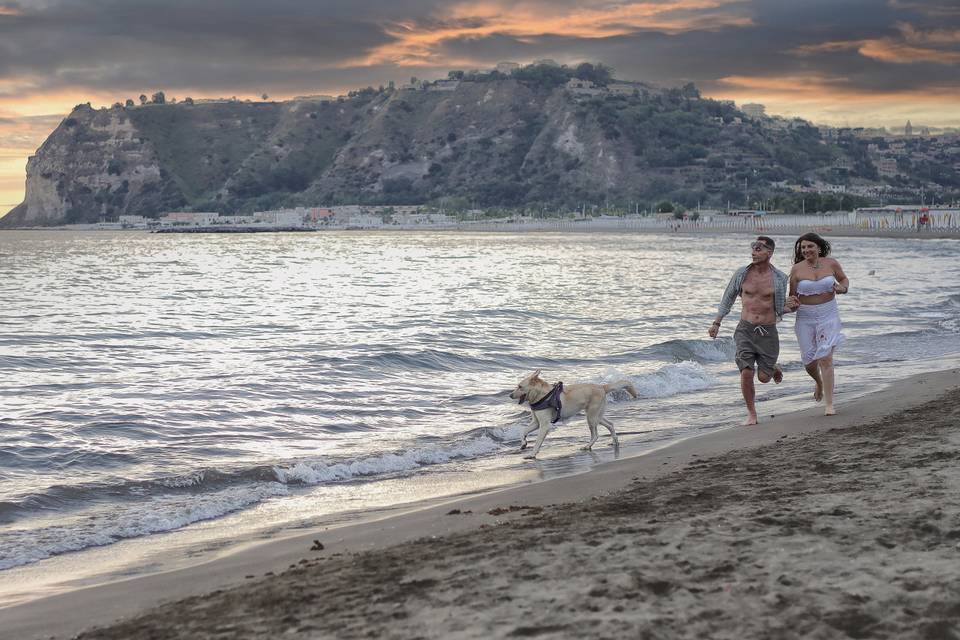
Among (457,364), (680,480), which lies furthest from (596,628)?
(457,364)

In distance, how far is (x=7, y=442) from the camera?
10.3 metres

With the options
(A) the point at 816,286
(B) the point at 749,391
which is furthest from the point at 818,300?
(B) the point at 749,391

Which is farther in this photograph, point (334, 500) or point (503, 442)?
point (503, 442)

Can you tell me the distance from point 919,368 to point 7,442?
39.6ft

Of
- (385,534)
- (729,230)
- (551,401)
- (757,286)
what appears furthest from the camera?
(729,230)

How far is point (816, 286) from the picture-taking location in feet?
31.3

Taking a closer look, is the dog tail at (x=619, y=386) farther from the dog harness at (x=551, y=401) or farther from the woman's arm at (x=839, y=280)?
the woman's arm at (x=839, y=280)

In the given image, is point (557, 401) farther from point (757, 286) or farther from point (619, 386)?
point (757, 286)

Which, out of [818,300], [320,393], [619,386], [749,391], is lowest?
[320,393]

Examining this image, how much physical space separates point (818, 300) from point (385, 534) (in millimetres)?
5501

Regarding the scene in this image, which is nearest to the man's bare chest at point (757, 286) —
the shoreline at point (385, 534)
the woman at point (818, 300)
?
the woman at point (818, 300)

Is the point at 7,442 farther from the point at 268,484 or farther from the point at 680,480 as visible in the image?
the point at 680,480

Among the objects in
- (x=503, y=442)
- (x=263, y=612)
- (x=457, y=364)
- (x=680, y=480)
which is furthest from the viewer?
(x=457, y=364)

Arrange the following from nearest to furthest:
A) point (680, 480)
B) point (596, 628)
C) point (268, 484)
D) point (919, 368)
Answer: point (596, 628) → point (680, 480) → point (268, 484) → point (919, 368)
